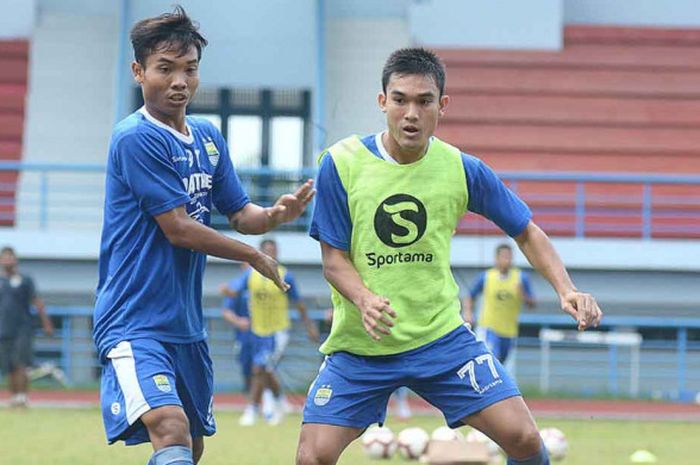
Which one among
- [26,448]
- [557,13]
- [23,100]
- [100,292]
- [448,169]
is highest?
[557,13]

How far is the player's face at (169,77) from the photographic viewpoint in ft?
22.4

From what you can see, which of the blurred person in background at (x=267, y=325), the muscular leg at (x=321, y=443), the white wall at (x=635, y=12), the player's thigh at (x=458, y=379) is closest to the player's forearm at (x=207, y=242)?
the muscular leg at (x=321, y=443)

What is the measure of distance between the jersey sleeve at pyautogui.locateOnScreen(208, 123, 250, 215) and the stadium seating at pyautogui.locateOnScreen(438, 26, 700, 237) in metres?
18.2

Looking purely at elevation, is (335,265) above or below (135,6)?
below

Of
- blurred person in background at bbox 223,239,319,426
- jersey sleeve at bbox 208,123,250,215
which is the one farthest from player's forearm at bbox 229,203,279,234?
blurred person in background at bbox 223,239,319,426

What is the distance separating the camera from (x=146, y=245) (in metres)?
6.86

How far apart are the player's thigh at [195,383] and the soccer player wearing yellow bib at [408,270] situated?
0.45 m

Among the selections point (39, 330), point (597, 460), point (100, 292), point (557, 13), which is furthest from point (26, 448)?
point (557, 13)

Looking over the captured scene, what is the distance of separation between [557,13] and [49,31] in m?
8.67

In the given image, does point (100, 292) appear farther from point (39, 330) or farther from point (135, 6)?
point (135, 6)

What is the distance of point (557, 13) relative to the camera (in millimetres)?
27891

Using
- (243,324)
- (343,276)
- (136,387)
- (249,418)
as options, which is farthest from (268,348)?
(136,387)

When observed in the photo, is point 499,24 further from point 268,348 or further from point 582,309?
point 582,309

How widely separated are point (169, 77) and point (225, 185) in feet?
2.30
